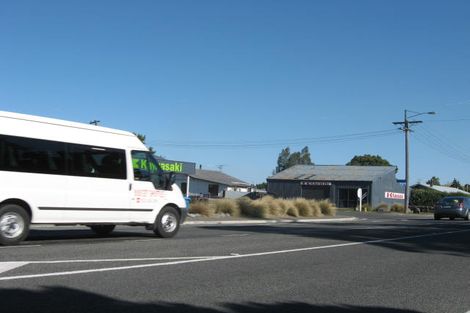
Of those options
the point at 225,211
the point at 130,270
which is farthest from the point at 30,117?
the point at 225,211

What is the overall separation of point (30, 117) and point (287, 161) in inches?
4689

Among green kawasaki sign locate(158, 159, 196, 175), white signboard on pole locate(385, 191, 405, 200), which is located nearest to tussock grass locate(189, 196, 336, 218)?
green kawasaki sign locate(158, 159, 196, 175)

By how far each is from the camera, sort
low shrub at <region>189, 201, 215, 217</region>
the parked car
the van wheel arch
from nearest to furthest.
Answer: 1. the van wheel arch
2. low shrub at <region>189, 201, 215, 217</region>
3. the parked car

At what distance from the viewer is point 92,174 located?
12.7m

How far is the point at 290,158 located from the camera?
130m

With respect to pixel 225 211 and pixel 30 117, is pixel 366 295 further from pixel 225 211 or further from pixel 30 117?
pixel 225 211

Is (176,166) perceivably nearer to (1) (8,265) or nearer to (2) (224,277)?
→ (1) (8,265)

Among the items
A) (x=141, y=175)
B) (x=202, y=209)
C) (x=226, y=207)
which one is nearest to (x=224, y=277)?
(x=141, y=175)

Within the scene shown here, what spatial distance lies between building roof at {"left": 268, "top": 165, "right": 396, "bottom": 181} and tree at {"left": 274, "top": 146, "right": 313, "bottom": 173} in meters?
58.8

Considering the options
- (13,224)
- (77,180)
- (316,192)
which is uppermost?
(316,192)

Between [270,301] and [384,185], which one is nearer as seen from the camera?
[270,301]

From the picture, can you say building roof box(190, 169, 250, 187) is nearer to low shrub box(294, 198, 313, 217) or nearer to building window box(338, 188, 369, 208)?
building window box(338, 188, 369, 208)

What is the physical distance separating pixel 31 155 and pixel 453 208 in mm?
29445

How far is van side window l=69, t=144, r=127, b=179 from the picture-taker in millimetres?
12461
